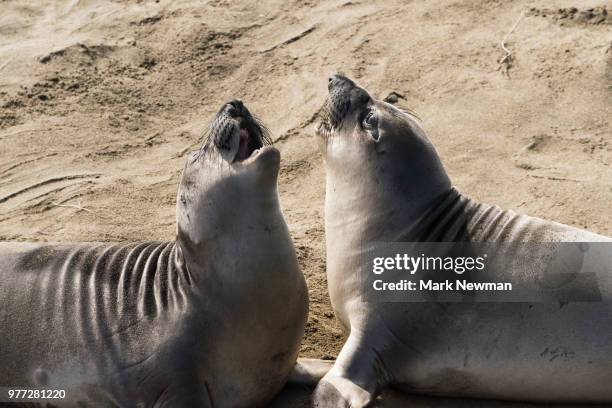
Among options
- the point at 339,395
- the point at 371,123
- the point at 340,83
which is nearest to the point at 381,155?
the point at 371,123

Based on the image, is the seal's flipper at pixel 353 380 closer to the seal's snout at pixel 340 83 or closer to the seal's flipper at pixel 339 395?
the seal's flipper at pixel 339 395

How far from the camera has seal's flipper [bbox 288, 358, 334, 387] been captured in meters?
5.02

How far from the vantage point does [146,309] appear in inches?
185

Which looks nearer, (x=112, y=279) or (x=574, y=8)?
(x=112, y=279)

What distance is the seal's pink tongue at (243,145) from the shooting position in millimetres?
4882

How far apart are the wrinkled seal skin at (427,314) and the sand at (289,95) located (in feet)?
2.80

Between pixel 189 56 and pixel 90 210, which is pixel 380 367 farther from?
pixel 189 56

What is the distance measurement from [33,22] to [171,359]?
21.7ft

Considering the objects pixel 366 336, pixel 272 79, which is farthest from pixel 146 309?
pixel 272 79

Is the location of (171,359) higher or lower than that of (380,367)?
higher

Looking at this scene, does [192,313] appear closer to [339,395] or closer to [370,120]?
[339,395]

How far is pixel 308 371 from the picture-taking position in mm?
5082

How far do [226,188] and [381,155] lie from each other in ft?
3.48

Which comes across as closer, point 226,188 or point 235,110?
point 226,188
